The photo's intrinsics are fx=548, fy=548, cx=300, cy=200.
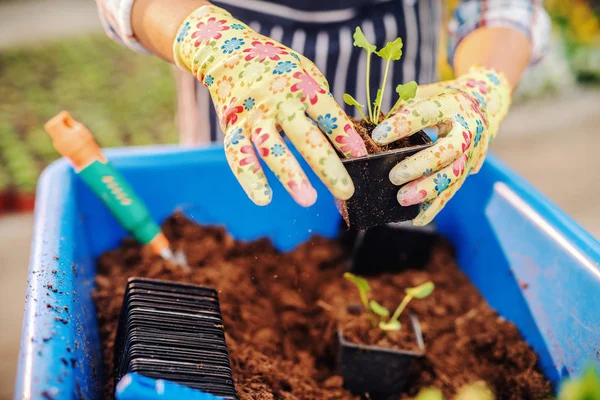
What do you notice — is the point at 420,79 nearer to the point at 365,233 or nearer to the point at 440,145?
the point at 365,233

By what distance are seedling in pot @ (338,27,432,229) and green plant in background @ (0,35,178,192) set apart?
6.79ft

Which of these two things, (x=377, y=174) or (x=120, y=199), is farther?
(x=120, y=199)

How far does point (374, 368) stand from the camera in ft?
3.61

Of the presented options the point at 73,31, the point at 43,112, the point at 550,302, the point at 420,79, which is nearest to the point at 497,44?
the point at 420,79

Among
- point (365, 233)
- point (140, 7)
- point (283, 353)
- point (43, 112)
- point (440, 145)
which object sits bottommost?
point (43, 112)

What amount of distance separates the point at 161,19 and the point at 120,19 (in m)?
0.15

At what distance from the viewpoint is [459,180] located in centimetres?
103

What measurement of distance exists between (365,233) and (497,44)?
56cm

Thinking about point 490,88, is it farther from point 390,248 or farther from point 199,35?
point 199,35

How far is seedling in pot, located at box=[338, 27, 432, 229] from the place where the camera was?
89 cm

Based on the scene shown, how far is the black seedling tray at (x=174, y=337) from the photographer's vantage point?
804 millimetres

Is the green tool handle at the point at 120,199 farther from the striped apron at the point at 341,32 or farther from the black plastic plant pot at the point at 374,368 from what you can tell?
the black plastic plant pot at the point at 374,368

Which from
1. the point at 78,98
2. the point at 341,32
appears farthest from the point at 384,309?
the point at 78,98

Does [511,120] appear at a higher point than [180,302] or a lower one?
lower
